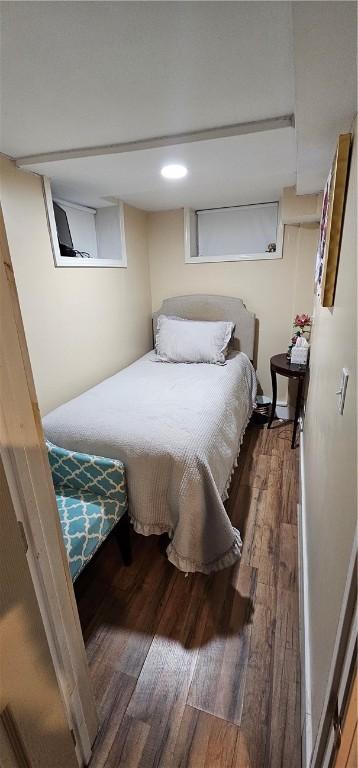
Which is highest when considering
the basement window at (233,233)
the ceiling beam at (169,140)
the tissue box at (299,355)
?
the ceiling beam at (169,140)

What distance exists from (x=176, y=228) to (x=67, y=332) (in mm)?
1629

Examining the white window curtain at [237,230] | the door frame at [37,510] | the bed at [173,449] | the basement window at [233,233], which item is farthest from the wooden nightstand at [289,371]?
the door frame at [37,510]

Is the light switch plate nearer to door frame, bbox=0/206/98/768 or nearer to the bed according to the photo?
the bed

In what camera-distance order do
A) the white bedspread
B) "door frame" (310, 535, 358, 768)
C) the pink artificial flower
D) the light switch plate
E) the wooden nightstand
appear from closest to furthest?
"door frame" (310, 535, 358, 768), the light switch plate, the white bedspread, the wooden nightstand, the pink artificial flower

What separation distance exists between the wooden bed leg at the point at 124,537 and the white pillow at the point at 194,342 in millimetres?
1501

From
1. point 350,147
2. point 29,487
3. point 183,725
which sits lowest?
point 183,725

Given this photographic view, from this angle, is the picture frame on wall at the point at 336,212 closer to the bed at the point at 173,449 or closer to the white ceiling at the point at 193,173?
the white ceiling at the point at 193,173

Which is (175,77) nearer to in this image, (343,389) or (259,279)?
(343,389)

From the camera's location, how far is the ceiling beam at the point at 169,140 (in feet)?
4.45

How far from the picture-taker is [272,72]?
3.37 ft

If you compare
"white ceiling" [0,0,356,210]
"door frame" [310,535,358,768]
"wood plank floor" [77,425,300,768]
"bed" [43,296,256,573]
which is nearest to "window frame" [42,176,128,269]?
"white ceiling" [0,0,356,210]

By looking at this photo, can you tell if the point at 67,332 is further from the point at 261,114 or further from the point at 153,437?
the point at 261,114

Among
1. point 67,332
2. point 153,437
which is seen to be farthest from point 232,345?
point 153,437

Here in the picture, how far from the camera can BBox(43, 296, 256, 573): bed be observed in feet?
4.85
